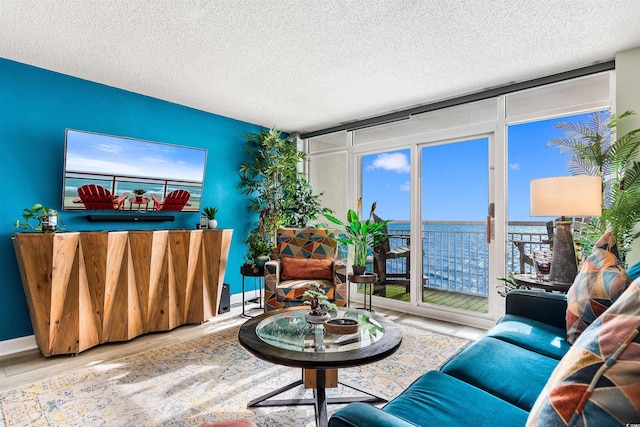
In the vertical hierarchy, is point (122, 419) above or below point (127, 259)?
below

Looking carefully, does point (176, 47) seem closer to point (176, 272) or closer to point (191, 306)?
point (176, 272)

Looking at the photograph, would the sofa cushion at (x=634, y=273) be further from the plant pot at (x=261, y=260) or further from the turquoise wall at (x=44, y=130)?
the turquoise wall at (x=44, y=130)

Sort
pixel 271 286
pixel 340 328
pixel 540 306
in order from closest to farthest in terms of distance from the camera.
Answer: pixel 340 328, pixel 540 306, pixel 271 286

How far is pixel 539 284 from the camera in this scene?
2588 millimetres

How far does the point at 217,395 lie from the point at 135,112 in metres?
2.98

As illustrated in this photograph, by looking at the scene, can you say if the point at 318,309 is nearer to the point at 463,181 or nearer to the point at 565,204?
the point at 565,204

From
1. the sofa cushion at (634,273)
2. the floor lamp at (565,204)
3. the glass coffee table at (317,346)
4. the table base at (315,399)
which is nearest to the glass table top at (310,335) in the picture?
the glass coffee table at (317,346)

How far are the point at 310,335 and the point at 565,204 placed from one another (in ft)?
6.59

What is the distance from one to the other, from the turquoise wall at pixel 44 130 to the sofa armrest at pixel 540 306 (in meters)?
3.46

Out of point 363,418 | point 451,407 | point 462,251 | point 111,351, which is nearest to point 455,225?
point 462,251

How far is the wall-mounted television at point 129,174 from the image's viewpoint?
3098 mm

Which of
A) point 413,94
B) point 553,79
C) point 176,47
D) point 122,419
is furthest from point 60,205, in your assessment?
point 553,79

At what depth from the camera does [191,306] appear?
3625 millimetres

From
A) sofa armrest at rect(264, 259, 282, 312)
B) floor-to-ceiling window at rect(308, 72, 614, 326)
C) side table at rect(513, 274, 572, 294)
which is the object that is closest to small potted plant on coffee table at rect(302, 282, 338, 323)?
sofa armrest at rect(264, 259, 282, 312)
